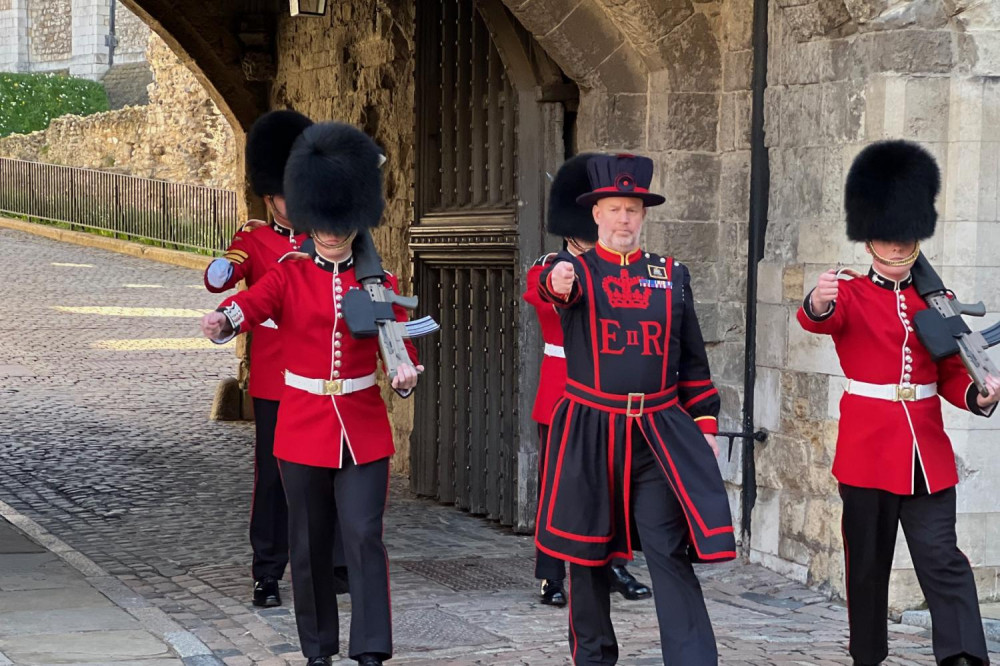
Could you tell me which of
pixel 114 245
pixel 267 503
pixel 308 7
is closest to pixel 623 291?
pixel 267 503

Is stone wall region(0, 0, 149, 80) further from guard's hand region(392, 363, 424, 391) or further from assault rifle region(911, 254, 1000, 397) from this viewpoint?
assault rifle region(911, 254, 1000, 397)

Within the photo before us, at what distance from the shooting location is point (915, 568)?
4.96 m

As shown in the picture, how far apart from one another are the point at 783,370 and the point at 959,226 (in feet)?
3.18

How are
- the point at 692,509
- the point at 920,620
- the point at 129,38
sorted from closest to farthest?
1. the point at 692,509
2. the point at 920,620
3. the point at 129,38

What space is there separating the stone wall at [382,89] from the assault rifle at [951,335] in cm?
488

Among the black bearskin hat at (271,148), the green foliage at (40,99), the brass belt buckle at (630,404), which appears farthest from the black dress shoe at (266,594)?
the green foliage at (40,99)

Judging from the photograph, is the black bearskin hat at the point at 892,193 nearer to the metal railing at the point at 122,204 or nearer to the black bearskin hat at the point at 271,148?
the black bearskin hat at the point at 271,148

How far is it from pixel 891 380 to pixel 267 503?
2532 mm

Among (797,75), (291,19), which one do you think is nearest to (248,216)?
(291,19)

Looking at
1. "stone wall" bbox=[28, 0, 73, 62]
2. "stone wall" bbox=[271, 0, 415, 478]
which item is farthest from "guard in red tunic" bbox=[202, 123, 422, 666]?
"stone wall" bbox=[28, 0, 73, 62]

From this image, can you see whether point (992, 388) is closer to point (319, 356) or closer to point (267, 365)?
point (319, 356)

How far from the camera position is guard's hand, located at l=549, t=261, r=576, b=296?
179 inches

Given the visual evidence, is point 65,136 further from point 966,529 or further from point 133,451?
point 966,529

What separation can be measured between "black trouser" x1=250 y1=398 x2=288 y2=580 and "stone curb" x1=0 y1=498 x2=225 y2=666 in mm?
448
